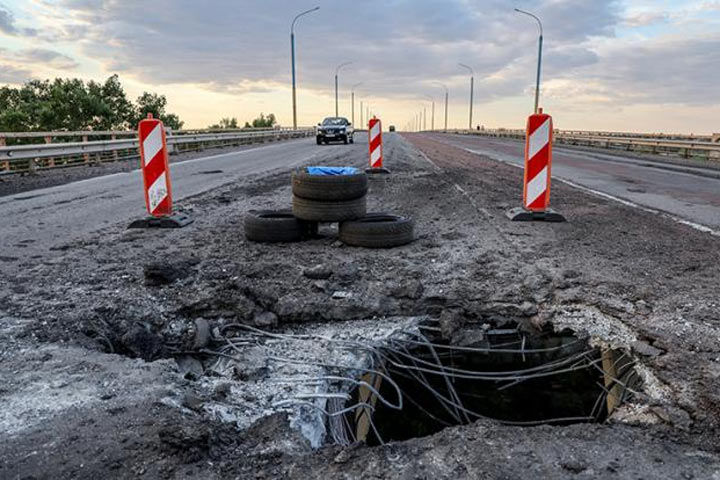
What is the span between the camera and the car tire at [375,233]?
573 cm

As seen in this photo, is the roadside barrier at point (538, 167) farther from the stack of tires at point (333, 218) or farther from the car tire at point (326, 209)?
the car tire at point (326, 209)

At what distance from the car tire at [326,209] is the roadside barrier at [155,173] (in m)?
2.00

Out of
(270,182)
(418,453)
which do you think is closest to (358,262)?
(418,453)

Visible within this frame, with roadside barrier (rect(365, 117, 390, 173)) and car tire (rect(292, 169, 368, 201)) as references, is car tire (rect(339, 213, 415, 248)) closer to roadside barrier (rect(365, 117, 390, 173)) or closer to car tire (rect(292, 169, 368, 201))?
car tire (rect(292, 169, 368, 201))

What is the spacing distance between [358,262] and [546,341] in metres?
1.97

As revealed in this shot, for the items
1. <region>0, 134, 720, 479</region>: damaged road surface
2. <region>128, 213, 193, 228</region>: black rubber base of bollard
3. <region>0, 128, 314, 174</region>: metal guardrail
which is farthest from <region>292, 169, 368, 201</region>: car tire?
<region>0, 128, 314, 174</region>: metal guardrail

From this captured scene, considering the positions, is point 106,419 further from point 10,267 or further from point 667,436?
point 10,267

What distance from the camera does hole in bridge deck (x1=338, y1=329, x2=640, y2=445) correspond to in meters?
3.56

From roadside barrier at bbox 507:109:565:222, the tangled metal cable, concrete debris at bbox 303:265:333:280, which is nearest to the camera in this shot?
the tangled metal cable

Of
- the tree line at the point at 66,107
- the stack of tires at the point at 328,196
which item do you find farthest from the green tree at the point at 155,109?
the stack of tires at the point at 328,196

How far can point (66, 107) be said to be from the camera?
35000 mm

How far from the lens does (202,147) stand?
1062 inches

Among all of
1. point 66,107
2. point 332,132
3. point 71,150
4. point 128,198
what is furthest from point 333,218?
point 66,107

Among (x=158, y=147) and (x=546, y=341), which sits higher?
(x=158, y=147)
